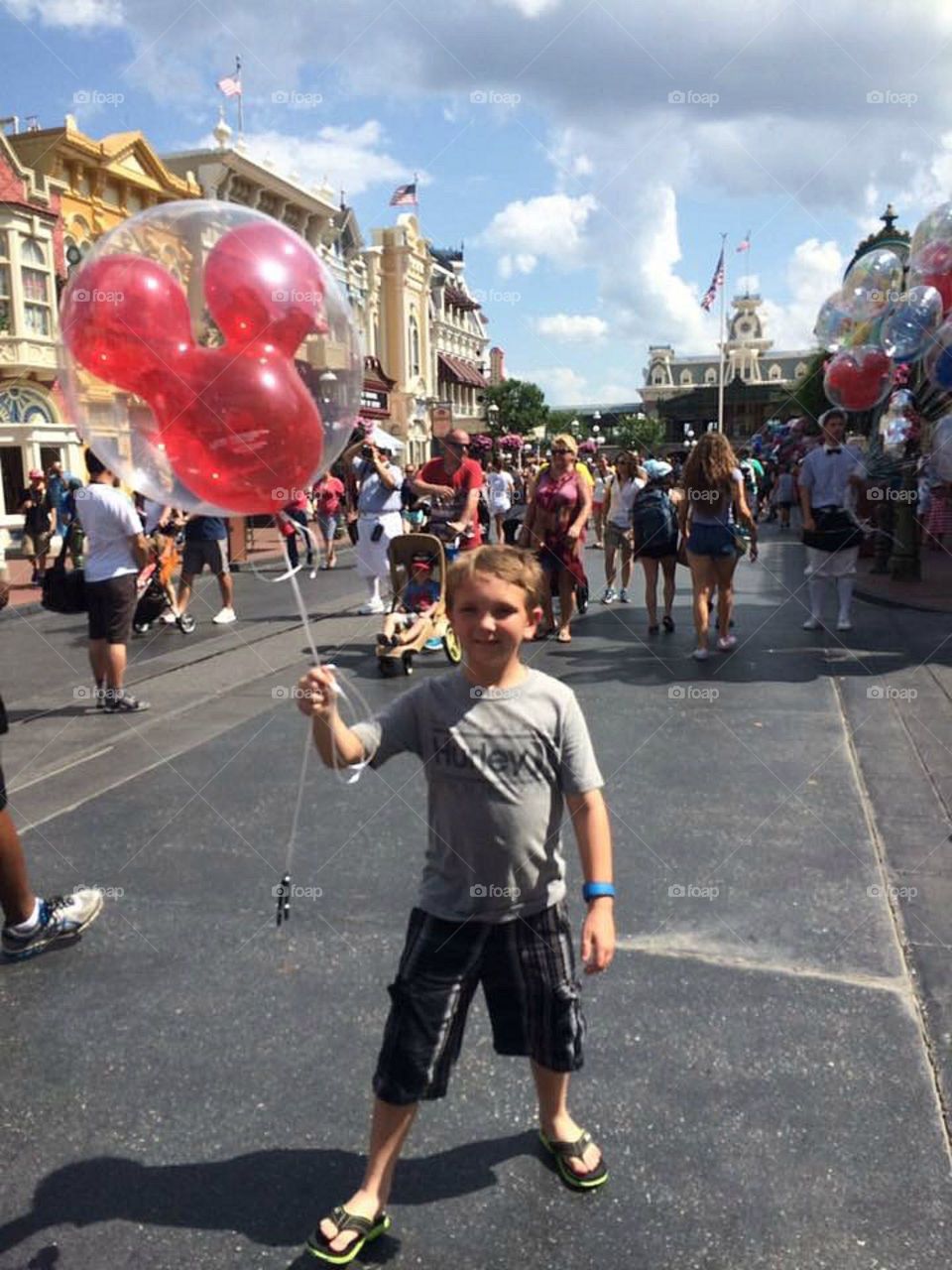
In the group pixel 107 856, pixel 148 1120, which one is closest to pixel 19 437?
pixel 107 856

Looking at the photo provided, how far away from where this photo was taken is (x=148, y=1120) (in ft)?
8.02

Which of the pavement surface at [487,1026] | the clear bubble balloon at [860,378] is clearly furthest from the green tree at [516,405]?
the pavement surface at [487,1026]

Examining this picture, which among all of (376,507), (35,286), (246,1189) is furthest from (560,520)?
(35,286)

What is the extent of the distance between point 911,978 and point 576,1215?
4.72 feet

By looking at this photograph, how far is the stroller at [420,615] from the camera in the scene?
24.5 feet

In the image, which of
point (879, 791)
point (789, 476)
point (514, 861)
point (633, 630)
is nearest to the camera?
point (514, 861)

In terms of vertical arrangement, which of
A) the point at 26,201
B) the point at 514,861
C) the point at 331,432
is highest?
the point at 26,201

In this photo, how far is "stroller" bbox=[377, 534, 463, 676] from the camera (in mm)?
7469

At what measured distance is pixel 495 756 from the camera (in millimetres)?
2068

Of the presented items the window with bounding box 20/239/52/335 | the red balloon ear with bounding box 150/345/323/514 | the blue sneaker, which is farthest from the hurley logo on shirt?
the window with bounding box 20/239/52/335

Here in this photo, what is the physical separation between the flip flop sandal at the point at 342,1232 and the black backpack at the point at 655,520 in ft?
23.2

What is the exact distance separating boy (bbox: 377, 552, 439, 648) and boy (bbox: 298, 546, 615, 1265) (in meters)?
5.53

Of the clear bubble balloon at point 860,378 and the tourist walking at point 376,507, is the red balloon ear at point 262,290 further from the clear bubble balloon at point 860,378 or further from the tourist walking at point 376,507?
the clear bubble balloon at point 860,378

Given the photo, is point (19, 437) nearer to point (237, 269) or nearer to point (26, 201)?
point (26, 201)
